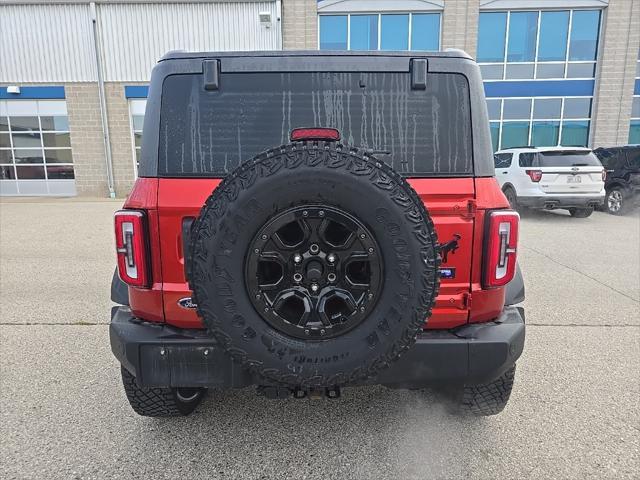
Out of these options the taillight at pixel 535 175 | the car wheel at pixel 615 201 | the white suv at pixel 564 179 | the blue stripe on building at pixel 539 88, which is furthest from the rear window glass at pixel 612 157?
the blue stripe on building at pixel 539 88

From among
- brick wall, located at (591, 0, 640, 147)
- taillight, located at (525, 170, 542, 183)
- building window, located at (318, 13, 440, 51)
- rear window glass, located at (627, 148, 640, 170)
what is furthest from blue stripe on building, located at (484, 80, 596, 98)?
taillight, located at (525, 170, 542, 183)

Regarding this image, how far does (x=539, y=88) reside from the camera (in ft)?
58.1

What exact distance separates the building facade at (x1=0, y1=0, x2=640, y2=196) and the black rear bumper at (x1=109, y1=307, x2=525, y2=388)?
656 inches

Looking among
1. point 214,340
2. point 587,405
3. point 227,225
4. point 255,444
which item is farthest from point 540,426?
point 227,225

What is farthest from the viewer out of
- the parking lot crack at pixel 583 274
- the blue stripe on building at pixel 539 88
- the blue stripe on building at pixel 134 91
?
the blue stripe on building at pixel 539 88

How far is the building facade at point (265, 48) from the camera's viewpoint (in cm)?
1689

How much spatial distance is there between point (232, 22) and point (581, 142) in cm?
1490

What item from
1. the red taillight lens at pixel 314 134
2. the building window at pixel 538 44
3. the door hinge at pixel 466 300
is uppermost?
the building window at pixel 538 44

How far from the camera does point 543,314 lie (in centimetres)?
455

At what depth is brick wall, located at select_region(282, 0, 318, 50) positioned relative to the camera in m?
17.3

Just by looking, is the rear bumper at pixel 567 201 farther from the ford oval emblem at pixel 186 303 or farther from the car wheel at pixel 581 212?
the ford oval emblem at pixel 186 303

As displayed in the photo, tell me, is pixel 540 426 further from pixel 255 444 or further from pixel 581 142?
pixel 581 142

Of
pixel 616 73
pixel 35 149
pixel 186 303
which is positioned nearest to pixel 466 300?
pixel 186 303

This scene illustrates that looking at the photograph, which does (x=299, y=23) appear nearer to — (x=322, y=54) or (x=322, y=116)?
(x=322, y=54)
